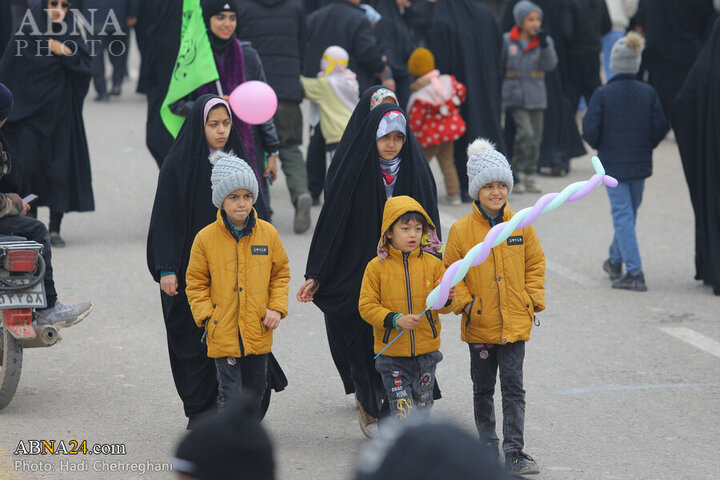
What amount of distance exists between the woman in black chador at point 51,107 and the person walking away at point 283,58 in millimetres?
1606

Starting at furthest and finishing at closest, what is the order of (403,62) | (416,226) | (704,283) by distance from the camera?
1. (403,62)
2. (704,283)
3. (416,226)

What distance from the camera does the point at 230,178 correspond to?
504 centimetres

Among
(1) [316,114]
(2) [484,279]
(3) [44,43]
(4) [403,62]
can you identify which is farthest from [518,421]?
(4) [403,62]

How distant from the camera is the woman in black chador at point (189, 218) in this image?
544 cm

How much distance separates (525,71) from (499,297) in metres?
7.50

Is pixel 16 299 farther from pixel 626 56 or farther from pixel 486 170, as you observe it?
pixel 626 56

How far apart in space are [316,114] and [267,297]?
623 centimetres

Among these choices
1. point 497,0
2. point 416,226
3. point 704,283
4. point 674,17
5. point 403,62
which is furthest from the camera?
point 497,0

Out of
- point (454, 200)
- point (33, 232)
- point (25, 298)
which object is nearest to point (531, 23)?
point (454, 200)

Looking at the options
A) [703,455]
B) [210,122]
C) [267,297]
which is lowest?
[703,455]

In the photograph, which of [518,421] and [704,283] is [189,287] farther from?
[704,283]

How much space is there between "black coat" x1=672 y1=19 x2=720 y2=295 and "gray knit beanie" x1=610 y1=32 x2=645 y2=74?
45cm

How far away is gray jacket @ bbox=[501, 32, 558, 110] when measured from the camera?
12.1 m

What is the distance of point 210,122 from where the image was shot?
5473 mm
